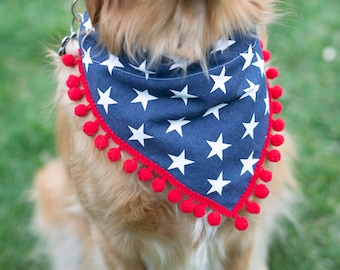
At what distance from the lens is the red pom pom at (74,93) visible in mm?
2195

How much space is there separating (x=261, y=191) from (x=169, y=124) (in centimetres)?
43

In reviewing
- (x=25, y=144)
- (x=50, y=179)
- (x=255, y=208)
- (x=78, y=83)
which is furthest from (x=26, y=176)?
(x=255, y=208)

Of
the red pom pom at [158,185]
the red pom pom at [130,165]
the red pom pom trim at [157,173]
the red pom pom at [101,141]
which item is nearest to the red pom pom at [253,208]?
the red pom pom trim at [157,173]

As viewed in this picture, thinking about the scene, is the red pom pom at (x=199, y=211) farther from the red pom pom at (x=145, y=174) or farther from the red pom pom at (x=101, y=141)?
the red pom pom at (x=101, y=141)

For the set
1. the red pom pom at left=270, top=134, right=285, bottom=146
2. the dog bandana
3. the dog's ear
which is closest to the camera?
the dog's ear

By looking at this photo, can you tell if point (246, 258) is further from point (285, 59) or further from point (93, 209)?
point (285, 59)

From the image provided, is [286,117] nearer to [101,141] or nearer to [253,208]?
[253,208]

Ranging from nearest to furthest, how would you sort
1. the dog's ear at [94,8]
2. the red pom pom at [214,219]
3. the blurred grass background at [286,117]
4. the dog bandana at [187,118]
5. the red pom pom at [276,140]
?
the dog's ear at [94,8], the dog bandana at [187,118], the red pom pom at [214,219], the red pom pom at [276,140], the blurred grass background at [286,117]

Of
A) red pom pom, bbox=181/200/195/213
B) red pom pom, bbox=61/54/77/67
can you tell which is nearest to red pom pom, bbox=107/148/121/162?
red pom pom, bbox=181/200/195/213

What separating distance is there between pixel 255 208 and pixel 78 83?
0.78 meters

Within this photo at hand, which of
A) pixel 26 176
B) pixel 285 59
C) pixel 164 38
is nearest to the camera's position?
pixel 164 38

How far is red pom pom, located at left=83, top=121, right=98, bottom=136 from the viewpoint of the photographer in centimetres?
214

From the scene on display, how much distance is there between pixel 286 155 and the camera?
290 cm

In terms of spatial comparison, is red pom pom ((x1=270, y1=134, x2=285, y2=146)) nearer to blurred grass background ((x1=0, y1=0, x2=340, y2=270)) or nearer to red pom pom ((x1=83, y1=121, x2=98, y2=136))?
blurred grass background ((x1=0, y1=0, x2=340, y2=270))
